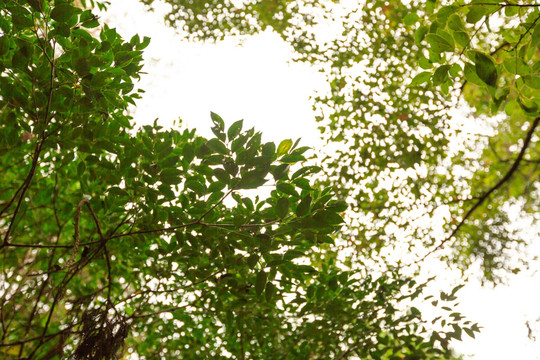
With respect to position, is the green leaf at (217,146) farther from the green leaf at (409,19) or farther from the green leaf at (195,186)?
the green leaf at (409,19)

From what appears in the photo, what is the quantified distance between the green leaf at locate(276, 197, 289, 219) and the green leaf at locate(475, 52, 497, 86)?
941mm

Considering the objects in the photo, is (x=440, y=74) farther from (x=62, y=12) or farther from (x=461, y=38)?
(x=62, y=12)

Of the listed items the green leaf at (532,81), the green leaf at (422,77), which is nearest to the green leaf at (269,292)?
the green leaf at (422,77)

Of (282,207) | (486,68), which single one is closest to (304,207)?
(282,207)

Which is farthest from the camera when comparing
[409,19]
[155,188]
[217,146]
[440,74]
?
[155,188]

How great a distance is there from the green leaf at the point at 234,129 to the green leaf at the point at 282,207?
0.37 metres

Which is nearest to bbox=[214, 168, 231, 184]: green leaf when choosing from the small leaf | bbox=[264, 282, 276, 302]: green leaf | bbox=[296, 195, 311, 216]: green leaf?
bbox=[296, 195, 311, 216]: green leaf

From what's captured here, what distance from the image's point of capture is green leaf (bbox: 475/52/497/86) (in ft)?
4.27

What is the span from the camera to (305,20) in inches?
224

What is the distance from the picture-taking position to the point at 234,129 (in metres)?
1.74

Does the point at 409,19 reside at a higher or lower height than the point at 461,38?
higher

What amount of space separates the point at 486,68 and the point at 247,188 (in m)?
1.06

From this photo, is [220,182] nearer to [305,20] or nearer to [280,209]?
[280,209]

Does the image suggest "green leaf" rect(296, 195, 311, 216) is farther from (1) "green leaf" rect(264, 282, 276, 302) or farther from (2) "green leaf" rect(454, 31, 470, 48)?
(2) "green leaf" rect(454, 31, 470, 48)
